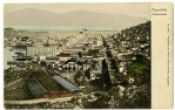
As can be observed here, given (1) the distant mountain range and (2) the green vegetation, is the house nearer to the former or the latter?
(1) the distant mountain range

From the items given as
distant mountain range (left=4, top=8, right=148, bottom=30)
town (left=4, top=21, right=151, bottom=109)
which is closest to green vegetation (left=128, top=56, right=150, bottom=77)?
town (left=4, top=21, right=151, bottom=109)

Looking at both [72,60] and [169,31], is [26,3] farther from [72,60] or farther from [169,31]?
[169,31]

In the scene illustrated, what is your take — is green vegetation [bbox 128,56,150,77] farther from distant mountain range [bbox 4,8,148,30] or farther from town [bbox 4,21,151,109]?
distant mountain range [bbox 4,8,148,30]

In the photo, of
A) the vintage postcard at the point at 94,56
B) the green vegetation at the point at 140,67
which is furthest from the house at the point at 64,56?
the green vegetation at the point at 140,67

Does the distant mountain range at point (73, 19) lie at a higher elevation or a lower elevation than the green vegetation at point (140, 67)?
higher

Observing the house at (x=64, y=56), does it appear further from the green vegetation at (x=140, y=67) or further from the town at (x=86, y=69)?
the green vegetation at (x=140, y=67)

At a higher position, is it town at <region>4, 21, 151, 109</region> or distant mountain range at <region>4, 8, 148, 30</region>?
distant mountain range at <region>4, 8, 148, 30</region>

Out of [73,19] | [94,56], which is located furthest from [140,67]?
[73,19]
